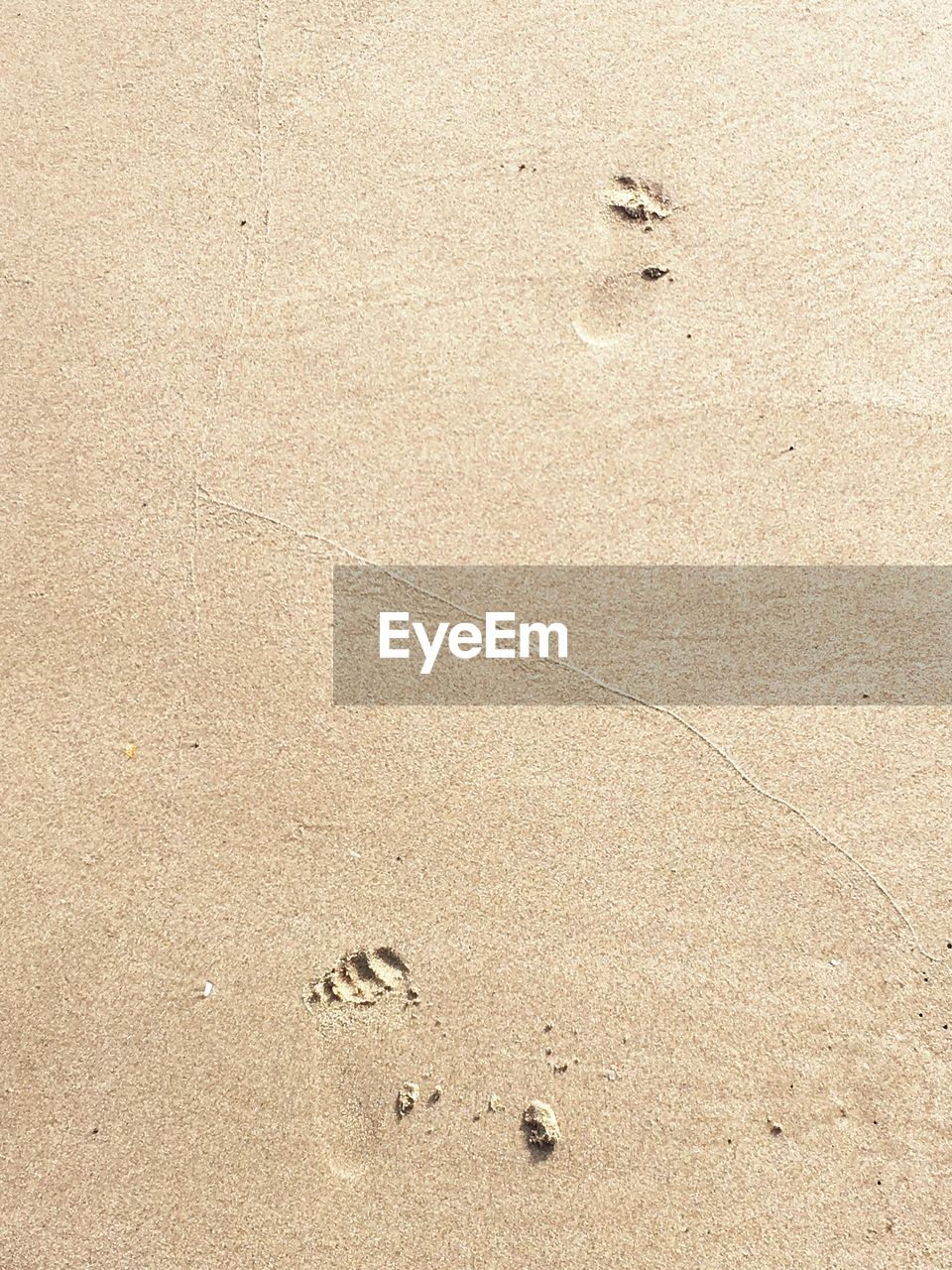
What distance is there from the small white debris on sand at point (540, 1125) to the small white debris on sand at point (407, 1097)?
0.87ft

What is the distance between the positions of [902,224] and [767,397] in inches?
26.5

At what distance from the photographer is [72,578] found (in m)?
2.47

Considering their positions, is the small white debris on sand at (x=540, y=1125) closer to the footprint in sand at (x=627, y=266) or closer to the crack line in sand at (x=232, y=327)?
the crack line in sand at (x=232, y=327)

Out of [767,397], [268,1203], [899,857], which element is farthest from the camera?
[767,397]

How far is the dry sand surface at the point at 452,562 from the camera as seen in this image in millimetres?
2219

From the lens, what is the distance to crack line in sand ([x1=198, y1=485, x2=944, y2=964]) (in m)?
2.33

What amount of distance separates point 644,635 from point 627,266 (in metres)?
1.05

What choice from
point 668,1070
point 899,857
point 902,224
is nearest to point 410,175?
point 902,224

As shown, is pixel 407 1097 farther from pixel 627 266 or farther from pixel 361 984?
pixel 627 266

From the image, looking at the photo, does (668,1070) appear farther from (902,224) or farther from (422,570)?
(902,224)

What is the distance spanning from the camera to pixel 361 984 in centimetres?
228

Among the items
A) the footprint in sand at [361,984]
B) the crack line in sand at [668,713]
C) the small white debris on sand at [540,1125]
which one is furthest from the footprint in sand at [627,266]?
the small white debris on sand at [540,1125]

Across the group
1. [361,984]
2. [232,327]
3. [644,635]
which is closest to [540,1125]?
[361,984]

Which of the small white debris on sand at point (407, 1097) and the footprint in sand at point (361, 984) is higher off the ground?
the footprint in sand at point (361, 984)
